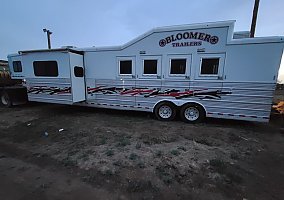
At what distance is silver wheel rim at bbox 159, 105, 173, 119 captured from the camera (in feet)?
23.4

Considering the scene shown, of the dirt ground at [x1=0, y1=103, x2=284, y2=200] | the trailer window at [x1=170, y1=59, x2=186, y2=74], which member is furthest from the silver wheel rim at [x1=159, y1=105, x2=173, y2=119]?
the trailer window at [x1=170, y1=59, x2=186, y2=74]

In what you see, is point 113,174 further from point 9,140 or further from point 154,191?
point 9,140

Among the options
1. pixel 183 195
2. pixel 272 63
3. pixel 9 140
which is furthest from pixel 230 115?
pixel 9 140

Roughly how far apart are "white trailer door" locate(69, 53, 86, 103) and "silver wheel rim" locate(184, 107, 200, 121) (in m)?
4.64

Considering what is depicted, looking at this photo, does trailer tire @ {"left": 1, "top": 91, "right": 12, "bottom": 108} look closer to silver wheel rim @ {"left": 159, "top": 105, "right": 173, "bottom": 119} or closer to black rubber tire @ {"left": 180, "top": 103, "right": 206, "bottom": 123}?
silver wheel rim @ {"left": 159, "top": 105, "right": 173, "bottom": 119}

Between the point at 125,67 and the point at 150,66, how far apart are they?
110 centimetres

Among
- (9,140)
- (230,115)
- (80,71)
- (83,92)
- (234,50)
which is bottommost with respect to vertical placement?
(9,140)

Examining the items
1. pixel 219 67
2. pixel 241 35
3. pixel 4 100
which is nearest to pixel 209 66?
pixel 219 67

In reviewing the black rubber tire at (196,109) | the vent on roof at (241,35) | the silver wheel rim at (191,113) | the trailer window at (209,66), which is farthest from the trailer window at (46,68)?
the vent on roof at (241,35)

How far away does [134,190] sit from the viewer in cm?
292

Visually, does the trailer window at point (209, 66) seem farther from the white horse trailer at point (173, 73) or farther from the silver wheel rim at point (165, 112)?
the silver wheel rim at point (165, 112)

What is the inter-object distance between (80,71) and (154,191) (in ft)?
21.0

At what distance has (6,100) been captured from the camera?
1048 centimetres

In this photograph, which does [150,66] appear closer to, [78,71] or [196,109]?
[196,109]
